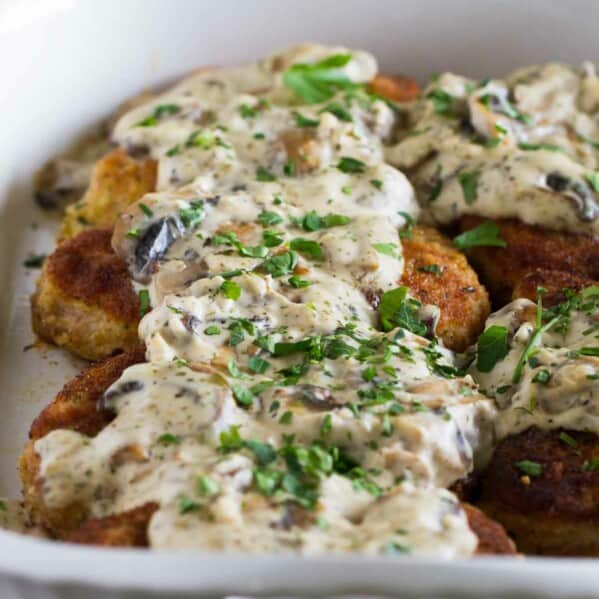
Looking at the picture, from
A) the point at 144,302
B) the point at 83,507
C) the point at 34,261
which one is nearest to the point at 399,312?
the point at 144,302

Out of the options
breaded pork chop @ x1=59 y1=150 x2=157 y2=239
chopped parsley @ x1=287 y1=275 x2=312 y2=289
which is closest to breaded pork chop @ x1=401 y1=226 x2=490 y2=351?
chopped parsley @ x1=287 y1=275 x2=312 y2=289

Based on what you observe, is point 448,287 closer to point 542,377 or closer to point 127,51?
point 542,377

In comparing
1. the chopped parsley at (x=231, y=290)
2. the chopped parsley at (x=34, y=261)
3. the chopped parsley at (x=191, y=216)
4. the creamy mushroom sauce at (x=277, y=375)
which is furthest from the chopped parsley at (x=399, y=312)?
the chopped parsley at (x=34, y=261)

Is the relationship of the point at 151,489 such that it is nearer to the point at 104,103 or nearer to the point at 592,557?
the point at 592,557

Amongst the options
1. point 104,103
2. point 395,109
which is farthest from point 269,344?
point 104,103

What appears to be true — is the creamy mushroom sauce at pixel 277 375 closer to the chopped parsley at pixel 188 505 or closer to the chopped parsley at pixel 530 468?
the chopped parsley at pixel 188 505

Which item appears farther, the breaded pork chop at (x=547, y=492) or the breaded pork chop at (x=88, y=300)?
the breaded pork chop at (x=88, y=300)

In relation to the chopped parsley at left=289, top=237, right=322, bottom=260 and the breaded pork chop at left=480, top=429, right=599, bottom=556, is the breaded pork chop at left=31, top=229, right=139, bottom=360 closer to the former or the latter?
the chopped parsley at left=289, top=237, right=322, bottom=260
